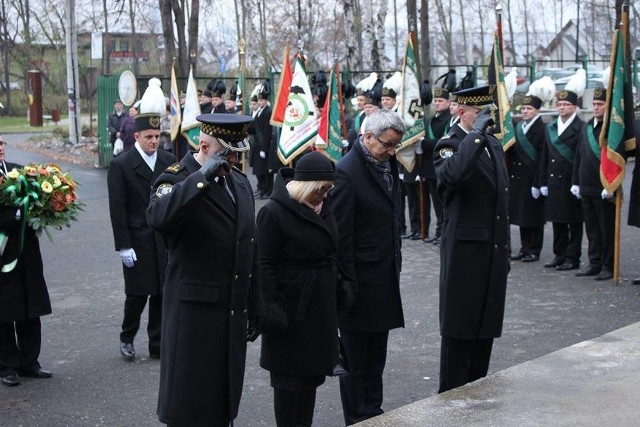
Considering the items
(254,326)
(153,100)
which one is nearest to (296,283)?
(254,326)

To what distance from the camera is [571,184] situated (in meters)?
11.7

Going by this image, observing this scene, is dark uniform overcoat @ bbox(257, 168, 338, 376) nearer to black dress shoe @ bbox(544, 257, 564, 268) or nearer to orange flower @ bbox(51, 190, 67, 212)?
orange flower @ bbox(51, 190, 67, 212)

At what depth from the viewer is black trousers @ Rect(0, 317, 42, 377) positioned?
7336 millimetres

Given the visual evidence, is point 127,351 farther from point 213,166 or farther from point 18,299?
point 213,166

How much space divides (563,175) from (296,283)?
710cm

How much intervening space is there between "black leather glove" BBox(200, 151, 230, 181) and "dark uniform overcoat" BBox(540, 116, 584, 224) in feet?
25.2

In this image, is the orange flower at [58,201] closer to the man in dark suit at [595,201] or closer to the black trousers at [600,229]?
the man in dark suit at [595,201]

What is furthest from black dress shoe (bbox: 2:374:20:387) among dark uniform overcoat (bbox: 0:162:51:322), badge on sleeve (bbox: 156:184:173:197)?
badge on sleeve (bbox: 156:184:173:197)

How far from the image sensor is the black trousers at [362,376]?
19.8 ft

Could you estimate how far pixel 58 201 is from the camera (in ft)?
24.4

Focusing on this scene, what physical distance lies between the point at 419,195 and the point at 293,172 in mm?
8381

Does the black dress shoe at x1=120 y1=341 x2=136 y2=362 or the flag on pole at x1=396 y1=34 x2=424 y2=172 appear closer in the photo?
the black dress shoe at x1=120 y1=341 x2=136 y2=362

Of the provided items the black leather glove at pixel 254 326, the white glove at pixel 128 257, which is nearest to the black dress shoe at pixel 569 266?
the white glove at pixel 128 257

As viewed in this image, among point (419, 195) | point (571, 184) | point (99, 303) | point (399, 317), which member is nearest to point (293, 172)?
point (399, 317)
